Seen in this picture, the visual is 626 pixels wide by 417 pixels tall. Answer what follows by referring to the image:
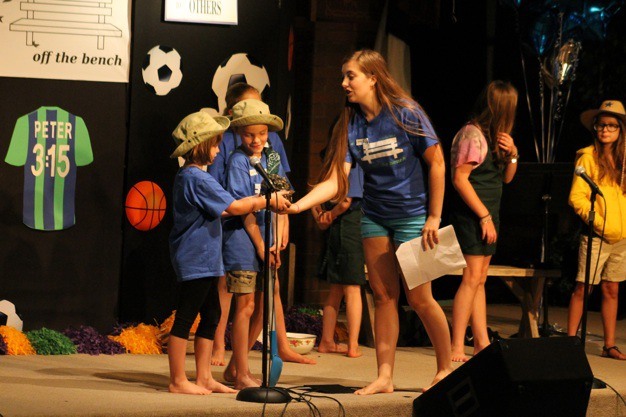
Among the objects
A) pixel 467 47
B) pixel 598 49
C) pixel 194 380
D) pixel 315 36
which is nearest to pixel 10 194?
pixel 194 380

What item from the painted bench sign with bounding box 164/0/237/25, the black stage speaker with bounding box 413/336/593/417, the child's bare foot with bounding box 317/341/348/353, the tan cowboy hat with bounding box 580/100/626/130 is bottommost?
the child's bare foot with bounding box 317/341/348/353

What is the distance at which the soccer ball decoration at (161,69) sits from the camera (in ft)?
25.3

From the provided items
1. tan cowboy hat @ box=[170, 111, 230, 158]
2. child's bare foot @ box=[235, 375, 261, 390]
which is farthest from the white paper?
tan cowboy hat @ box=[170, 111, 230, 158]

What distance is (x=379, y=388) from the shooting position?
19.0 feet

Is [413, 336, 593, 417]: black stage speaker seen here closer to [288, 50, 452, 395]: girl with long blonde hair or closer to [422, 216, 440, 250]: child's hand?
[288, 50, 452, 395]: girl with long blonde hair

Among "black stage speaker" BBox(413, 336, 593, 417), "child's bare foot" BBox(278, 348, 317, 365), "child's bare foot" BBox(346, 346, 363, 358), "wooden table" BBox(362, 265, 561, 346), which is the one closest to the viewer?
"black stage speaker" BBox(413, 336, 593, 417)

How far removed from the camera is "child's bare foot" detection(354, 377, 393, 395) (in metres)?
5.77

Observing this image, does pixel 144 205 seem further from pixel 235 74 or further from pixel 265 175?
pixel 265 175

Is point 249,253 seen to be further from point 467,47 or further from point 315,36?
point 467,47

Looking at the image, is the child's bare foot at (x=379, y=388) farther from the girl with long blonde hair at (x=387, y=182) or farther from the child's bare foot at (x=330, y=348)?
the child's bare foot at (x=330, y=348)

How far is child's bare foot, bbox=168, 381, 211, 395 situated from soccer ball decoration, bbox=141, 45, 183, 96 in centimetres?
268

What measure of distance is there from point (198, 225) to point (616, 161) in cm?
344

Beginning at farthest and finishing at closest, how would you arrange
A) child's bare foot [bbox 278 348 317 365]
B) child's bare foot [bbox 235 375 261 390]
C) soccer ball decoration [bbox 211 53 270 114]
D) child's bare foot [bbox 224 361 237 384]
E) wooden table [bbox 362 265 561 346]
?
wooden table [bbox 362 265 561 346] → soccer ball decoration [bbox 211 53 270 114] → child's bare foot [bbox 278 348 317 365] → child's bare foot [bbox 224 361 237 384] → child's bare foot [bbox 235 375 261 390]

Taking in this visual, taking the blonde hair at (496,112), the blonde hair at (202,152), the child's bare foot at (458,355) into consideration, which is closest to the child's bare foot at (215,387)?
the blonde hair at (202,152)
